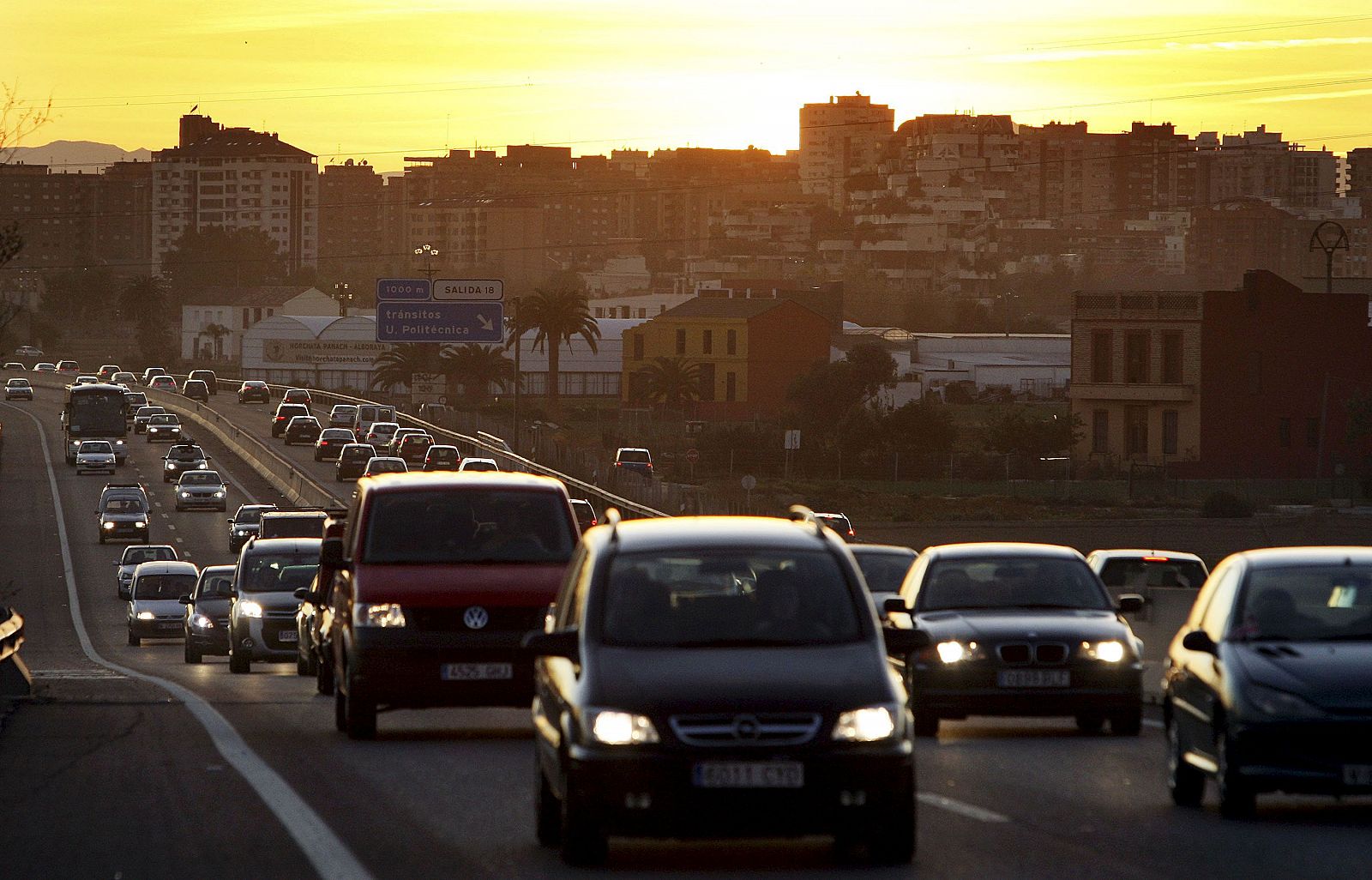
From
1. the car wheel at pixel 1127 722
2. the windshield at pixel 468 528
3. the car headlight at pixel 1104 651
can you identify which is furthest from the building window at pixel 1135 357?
the windshield at pixel 468 528

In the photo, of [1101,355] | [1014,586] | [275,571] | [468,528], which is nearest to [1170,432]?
[1101,355]

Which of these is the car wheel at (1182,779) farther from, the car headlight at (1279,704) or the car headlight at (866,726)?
the car headlight at (866,726)

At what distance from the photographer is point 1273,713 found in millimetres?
10477

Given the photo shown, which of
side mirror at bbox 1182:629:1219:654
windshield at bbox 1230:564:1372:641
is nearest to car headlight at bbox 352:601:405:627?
side mirror at bbox 1182:629:1219:654

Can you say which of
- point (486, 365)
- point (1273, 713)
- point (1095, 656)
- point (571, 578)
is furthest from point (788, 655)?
point (486, 365)

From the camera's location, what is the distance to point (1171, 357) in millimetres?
89938

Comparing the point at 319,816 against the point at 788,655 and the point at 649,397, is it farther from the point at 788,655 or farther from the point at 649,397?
the point at 649,397

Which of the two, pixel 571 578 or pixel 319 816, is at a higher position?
pixel 571 578

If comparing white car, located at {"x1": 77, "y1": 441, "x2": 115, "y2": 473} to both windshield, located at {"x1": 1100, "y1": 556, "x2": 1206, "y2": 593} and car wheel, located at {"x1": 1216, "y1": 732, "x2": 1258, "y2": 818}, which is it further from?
car wheel, located at {"x1": 1216, "y1": 732, "x2": 1258, "y2": 818}

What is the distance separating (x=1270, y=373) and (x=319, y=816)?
272ft

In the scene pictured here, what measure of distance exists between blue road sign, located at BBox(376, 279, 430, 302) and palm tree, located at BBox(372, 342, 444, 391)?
58.0m

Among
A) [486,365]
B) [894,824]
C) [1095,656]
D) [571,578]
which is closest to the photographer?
[894,824]

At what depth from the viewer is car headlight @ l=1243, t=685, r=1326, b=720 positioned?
10406 mm

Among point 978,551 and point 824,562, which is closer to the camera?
point 824,562
